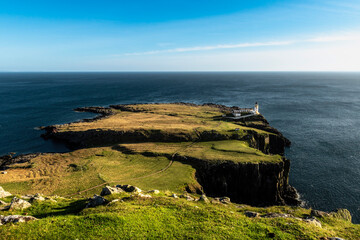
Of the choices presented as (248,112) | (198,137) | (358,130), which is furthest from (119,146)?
(358,130)

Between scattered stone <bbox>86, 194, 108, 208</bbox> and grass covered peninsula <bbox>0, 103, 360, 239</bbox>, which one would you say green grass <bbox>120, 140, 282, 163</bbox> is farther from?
scattered stone <bbox>86, 194, 108, 208</bbox>

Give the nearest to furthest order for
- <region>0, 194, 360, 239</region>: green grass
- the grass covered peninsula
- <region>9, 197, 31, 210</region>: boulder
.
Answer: <region>0, 194, 360, 239</region>: green grass, the grass covered peninsula, <region>9, 197, 31, 210</region>: boulder

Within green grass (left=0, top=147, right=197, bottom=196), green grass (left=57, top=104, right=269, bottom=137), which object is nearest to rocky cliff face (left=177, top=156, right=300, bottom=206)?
green grass (left=0, top=147, right=197, bottom=196)

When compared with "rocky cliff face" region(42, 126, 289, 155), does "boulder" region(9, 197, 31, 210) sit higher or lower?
higher

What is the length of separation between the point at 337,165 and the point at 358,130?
145 ft

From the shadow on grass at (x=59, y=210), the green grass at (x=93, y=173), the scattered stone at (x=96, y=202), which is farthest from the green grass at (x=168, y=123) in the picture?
the shadow on grass at (x=59, y=210)

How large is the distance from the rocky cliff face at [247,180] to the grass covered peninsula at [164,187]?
23 cm

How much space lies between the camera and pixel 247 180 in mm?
47781

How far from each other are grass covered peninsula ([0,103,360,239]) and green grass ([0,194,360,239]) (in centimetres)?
10

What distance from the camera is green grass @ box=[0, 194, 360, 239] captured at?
60.0ft

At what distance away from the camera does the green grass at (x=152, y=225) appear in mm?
18297

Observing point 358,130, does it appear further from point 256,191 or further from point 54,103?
point 54,103

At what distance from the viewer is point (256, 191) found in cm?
4825

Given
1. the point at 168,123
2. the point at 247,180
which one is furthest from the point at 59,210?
the point at 168,123
